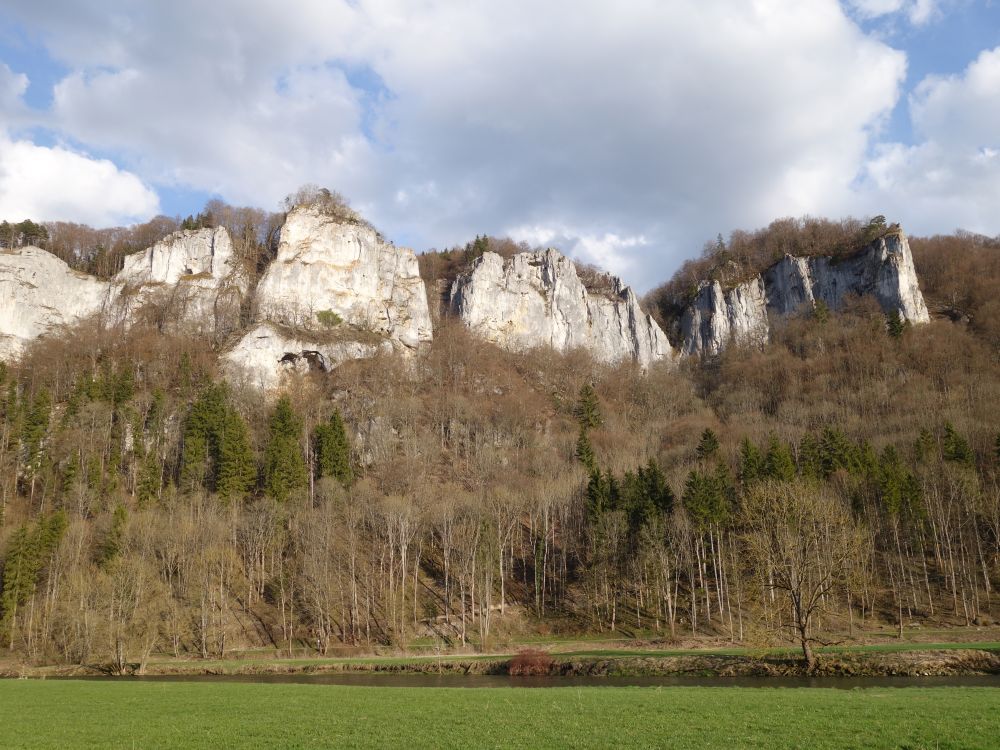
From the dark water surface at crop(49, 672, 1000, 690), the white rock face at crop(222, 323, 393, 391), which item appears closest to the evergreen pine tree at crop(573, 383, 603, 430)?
the white rock face at crop(222, 323, 393, 391)

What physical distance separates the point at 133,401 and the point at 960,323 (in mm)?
122445

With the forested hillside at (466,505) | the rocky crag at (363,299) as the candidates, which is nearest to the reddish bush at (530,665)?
the forested hillside at (466,505)

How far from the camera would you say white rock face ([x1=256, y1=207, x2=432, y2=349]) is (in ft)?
361

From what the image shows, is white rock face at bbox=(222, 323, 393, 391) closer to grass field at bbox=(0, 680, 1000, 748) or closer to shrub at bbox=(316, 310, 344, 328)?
shrub at bbox=(316, 310, 344, 328)

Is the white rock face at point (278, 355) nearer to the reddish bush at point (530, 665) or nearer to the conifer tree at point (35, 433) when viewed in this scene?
the conifer tree at point (35, 433)

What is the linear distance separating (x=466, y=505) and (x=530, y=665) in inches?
998

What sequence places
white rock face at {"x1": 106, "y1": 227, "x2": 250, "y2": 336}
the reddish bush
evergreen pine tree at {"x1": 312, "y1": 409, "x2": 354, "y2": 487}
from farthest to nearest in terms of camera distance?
white rock face at {"x1": 106, "y1": 227, "x2": 250, "y2": 336}
evergreen pine tree at {"x1": 312, "y1": 409, "x2": 354, "y2": 487}
the reddish bush

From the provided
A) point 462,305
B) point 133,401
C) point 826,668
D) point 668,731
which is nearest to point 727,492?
point 826,668

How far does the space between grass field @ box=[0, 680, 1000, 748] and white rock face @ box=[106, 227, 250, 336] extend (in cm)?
8874

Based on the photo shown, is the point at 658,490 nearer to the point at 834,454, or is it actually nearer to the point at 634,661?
the point at 834,454

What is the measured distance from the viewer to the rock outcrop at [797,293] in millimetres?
118438

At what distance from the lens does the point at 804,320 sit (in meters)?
124

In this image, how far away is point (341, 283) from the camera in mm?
116438

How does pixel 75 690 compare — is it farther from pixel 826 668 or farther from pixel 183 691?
pixel 826 668
